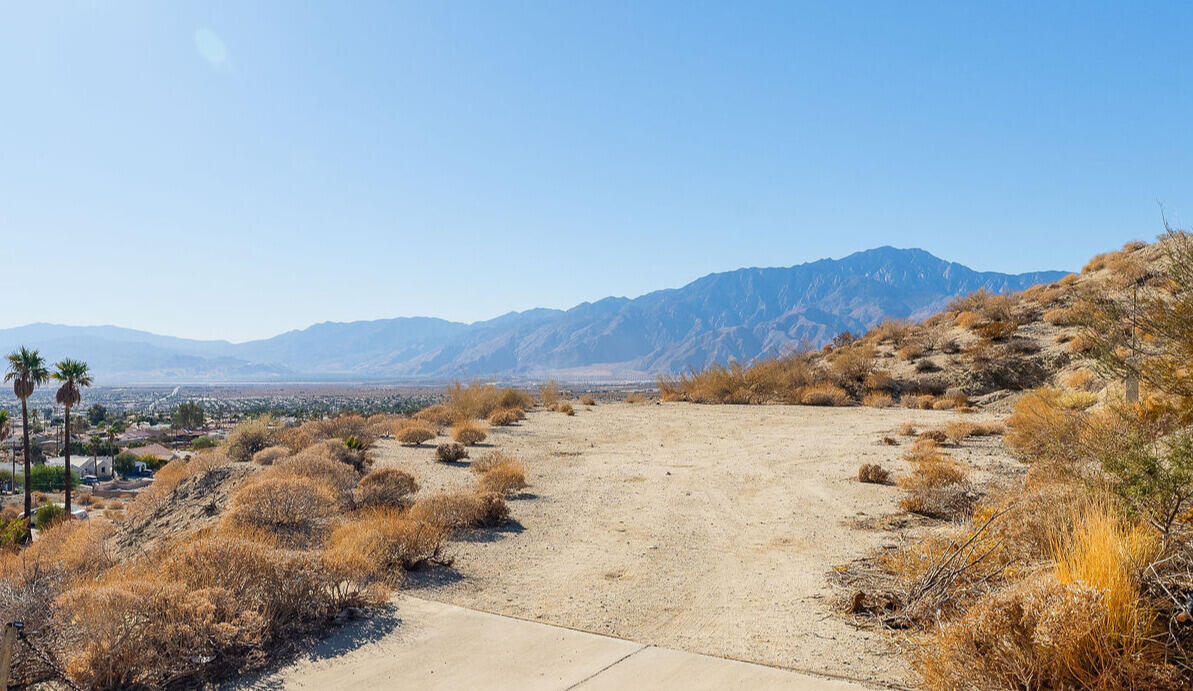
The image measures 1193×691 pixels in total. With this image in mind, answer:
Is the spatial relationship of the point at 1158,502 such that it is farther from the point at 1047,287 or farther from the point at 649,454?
the point at 1047,287

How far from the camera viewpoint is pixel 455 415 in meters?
27.9

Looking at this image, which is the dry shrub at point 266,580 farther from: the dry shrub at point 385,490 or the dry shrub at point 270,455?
the dry shrub at point 270,455

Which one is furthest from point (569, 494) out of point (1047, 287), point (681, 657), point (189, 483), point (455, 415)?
point (1047, 287)

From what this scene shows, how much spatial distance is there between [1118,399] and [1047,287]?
1292 inches

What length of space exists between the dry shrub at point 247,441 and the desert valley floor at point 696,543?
9.00 ft

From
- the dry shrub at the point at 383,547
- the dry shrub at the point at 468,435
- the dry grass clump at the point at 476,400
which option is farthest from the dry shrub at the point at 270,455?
the dry grass clump at the point at 476,400

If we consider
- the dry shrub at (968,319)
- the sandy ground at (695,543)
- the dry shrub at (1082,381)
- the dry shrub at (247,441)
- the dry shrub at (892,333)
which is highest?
the dry shrub at (968,319)

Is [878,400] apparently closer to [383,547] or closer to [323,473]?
[323,473]

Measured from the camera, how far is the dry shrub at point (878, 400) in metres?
28.5

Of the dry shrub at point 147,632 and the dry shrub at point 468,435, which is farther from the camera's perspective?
the dry shrub at point 468,435

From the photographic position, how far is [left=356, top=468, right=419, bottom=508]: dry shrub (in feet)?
37.5

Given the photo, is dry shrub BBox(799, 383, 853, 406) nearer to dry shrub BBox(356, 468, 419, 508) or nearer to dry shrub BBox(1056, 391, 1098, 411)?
dry shrub BBox(1056, 391, 1098, 411)

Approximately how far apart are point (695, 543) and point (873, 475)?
540 cm

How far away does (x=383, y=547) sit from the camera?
8.06 m
